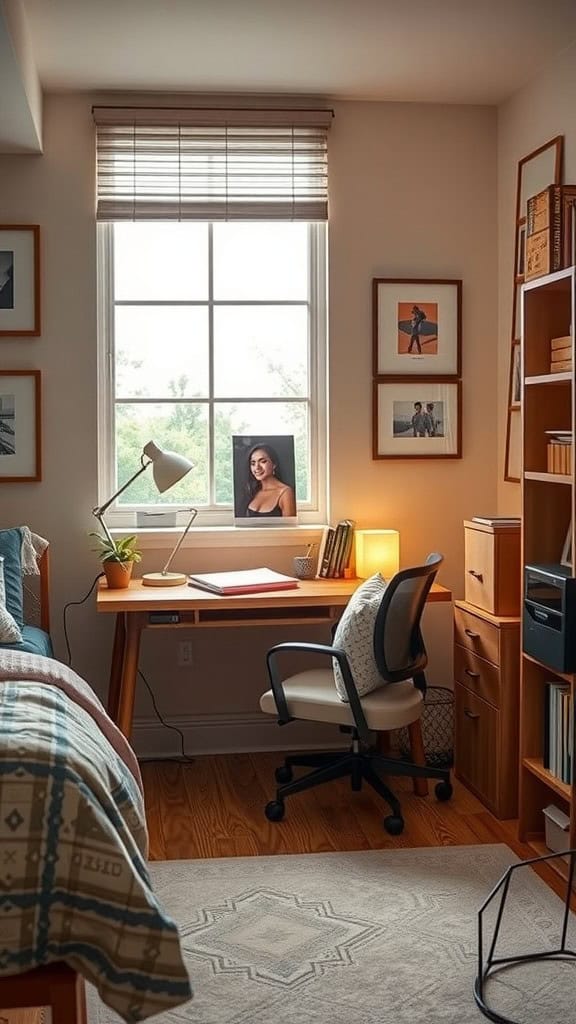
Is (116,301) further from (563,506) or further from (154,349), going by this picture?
(563,506)

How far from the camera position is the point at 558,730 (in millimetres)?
3271

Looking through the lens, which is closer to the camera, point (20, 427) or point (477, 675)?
point (477, 675)

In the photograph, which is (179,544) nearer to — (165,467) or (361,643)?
(165,467)

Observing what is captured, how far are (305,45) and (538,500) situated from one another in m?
1.77

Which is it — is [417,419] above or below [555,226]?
below

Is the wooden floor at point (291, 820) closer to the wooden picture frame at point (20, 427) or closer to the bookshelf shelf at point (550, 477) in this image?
the bookshelf shelf at point (550, 477)

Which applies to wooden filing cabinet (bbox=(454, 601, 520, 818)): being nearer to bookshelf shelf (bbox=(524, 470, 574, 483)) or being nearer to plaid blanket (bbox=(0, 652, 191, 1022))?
bookshelf shelf (bbox=(524, 470, 574, 483))

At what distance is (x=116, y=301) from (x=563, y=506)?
202 centimetres

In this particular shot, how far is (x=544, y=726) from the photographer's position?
3.43 m

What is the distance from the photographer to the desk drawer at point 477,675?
374cm

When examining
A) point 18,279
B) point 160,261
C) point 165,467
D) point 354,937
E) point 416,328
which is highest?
point 160,261

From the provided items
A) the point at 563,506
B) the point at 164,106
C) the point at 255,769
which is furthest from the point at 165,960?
the point at 164,106

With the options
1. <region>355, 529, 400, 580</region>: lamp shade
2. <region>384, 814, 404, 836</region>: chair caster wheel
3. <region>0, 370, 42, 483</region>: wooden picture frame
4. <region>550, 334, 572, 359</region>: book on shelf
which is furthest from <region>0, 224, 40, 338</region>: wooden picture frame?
<region>384, 814, 404, 836</region>: chair caster wheel

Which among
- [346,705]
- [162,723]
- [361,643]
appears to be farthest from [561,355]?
[162,723]
